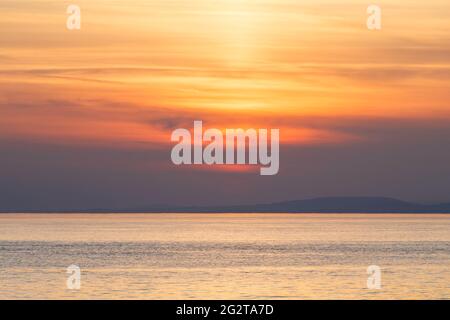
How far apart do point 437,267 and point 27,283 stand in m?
38.2

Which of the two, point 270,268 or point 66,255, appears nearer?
point 270,268

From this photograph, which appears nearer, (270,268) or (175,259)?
(270,268)

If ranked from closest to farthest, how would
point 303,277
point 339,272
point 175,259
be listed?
point 303,277 < point 339,272 < point 175,259

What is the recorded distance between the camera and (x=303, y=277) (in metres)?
76.0

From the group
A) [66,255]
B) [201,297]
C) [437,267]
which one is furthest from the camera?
[66,255]

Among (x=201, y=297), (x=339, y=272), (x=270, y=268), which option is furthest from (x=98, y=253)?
(x=201, y=297)

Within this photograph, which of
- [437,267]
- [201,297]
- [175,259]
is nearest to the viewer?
[201,297]
